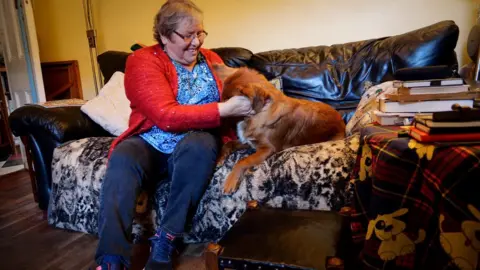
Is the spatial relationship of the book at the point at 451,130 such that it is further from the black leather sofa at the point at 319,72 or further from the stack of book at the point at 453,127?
the black leather sofa at the point at 319,72

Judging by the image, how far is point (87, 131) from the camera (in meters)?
2.09

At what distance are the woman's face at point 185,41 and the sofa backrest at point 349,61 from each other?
33.8 inches

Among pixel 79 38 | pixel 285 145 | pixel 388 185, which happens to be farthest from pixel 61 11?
pixel 388 185

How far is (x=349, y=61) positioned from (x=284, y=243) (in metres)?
1.62

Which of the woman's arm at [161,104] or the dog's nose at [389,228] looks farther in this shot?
the woman's arm at [161,104]

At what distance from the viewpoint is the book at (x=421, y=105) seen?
865mm

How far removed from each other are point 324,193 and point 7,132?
4.42 meters

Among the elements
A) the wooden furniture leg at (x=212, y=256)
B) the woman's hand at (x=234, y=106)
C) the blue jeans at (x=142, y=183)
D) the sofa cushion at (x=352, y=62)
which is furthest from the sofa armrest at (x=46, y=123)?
the wooden furniture leg at (x=212, y=256)

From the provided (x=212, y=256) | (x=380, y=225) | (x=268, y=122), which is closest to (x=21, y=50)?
(x=268, y=122)

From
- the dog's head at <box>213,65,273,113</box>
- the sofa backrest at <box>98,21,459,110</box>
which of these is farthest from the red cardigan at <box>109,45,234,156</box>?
the sofa backrest at <box>98,21,459,110</box>

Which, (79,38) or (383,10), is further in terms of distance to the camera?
(79,38)

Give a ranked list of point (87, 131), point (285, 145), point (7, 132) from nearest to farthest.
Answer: point (285, 145), point (87, 131), point (7, 132)

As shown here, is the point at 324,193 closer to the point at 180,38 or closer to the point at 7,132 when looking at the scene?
the point at 180,38

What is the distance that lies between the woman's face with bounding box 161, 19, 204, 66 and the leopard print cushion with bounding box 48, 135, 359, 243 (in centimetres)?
54
